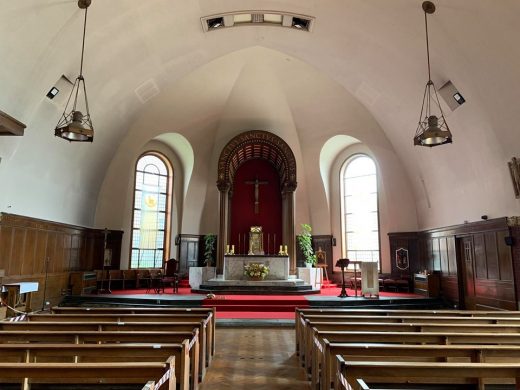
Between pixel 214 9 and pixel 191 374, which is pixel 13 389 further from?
pixel 214 9

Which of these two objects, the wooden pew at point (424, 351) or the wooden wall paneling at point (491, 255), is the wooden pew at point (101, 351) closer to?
the wooden pew at point (424, 351)

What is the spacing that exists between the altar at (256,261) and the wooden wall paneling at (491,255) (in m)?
5.74

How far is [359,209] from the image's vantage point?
15.1 m

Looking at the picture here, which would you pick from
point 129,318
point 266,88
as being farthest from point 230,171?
point 129,318

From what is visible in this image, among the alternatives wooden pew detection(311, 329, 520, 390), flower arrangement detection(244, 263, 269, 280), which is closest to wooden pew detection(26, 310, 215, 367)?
wooden pew detection(311, 329, 520, 390)

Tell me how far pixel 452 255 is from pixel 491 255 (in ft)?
6.07

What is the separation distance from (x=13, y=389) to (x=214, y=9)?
8297 mm

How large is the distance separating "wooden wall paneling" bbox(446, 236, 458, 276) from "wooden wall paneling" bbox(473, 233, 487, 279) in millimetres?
916

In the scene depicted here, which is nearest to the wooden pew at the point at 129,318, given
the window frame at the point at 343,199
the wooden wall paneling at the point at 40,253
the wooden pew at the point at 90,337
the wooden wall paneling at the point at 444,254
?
the wooden pew at the point at 90,337

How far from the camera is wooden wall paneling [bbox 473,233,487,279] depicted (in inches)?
380

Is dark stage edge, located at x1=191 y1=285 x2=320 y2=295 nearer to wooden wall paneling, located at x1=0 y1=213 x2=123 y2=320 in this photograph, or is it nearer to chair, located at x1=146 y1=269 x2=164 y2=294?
chair, located at x1=146 y1=269 x2=164 y2=294

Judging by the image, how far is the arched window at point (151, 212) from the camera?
47.0 ft

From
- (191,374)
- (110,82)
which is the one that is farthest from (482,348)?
(110,82)

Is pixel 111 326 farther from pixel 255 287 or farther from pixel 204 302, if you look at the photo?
pixel 255 287
